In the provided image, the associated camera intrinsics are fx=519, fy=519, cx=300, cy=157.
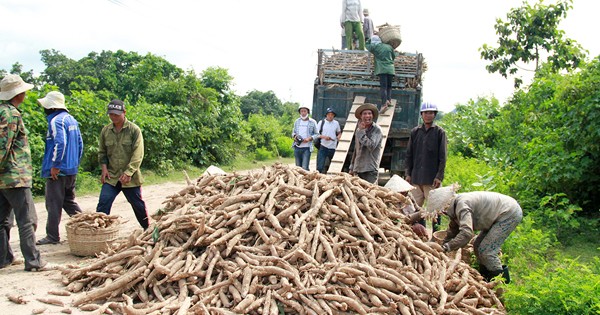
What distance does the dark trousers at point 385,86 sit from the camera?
8195mm

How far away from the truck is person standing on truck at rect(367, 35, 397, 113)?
0.24 m

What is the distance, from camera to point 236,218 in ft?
16.1

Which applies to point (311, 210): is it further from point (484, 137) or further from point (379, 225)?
point (484, 137)

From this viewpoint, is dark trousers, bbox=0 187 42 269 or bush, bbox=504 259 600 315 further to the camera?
dark trousers, bbox=0 187 42 269

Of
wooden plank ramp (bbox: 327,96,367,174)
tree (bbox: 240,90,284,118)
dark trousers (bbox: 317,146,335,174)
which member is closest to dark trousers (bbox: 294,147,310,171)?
dark trousers (bbox: 317,146,335,174)

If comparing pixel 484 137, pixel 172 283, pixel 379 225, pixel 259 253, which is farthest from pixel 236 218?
pixel 484 137

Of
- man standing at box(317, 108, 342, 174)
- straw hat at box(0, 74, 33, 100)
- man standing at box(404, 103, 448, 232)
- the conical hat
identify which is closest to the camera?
straw hat at box(0, 74, 33, 100)

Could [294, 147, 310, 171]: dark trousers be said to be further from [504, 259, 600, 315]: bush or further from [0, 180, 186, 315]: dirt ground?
[504, 259, 600, 315]: bush

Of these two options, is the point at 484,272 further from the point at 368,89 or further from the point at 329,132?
the point at 368,89

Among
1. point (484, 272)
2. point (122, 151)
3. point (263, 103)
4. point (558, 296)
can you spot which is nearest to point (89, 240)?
point (122, 151)

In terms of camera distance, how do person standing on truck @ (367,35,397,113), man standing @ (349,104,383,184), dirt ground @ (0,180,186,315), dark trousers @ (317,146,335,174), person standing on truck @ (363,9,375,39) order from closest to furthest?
1. dirt ground @ (0,180,186,315)
2. man standing @ (349,104,383,184)
3. person standing on truck @ (367,35,397,113)
4. dark trousers @ (317,146,335,174)
5. person standing on truck @ (363,9,375,39)

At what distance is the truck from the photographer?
849cm

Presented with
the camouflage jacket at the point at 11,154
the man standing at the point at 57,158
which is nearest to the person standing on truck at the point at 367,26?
the man standing at the point at 57,158

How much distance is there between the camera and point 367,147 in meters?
6.49
